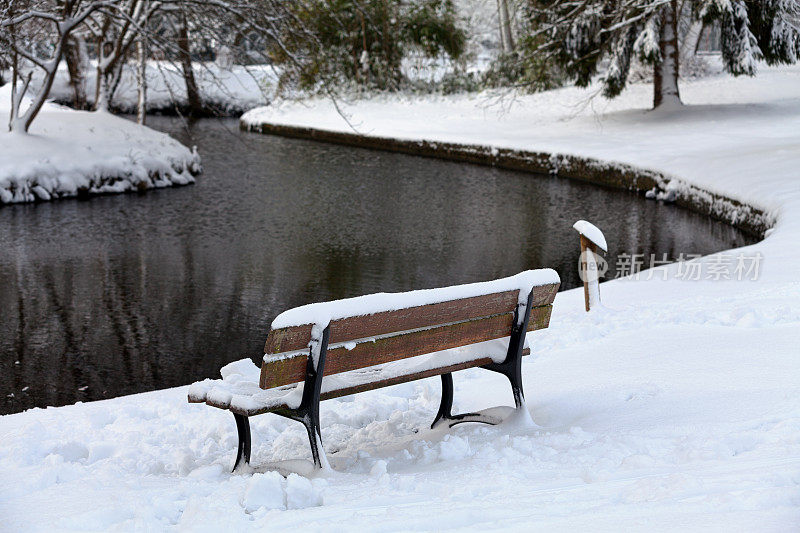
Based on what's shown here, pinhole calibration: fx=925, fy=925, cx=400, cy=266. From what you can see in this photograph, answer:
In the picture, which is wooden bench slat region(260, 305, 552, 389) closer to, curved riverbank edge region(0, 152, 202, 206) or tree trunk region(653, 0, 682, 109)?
curved riverbank edge region(0, 152, 202, 206)

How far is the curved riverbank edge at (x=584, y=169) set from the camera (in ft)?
43.2

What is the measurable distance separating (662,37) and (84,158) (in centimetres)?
1357

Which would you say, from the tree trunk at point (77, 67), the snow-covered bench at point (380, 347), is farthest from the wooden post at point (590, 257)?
the tree trunk at point (77, 67)

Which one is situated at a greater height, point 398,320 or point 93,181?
point 398,320

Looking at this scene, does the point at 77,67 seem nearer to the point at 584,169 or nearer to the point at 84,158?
the point at 84,158

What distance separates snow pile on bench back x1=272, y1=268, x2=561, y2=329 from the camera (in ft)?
12.2

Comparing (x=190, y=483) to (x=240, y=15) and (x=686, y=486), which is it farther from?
(x=240, y=15)

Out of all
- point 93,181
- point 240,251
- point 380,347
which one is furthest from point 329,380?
point 93,181

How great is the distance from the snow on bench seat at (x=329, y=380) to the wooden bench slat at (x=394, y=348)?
0.11 meters

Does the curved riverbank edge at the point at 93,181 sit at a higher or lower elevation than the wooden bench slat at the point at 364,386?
lower

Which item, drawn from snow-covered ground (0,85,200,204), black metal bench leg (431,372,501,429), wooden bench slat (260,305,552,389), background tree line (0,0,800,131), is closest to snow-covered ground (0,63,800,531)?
black metal bench leg (431,372,501,429)

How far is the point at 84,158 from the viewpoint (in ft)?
54.6

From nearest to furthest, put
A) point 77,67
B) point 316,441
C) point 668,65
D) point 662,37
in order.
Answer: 1. point 316,441
2. point 662,37
3. point 668,65
4. point 77,67

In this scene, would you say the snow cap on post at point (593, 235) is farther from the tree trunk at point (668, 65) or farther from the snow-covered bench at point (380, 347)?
the tree trunk at point (668, 65)
